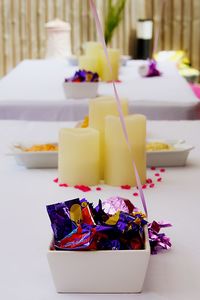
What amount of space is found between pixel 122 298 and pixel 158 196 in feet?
1.84

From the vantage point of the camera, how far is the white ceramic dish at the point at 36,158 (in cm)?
183

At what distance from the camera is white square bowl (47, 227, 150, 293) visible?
1057 millimetres

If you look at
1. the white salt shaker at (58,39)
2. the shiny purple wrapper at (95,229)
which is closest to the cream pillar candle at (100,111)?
the shiny purple wrapper at (95,229)

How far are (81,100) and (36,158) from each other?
3.78 feet

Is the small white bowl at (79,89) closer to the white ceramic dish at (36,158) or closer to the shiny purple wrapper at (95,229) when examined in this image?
the white ceramic dish at (36,158)

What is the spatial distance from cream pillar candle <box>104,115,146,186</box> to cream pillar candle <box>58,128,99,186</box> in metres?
0.03

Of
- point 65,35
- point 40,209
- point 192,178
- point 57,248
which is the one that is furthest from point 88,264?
point 65,35

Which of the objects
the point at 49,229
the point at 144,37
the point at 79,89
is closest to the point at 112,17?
the point at 144,37

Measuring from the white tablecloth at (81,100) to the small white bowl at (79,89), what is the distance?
0.10 feet

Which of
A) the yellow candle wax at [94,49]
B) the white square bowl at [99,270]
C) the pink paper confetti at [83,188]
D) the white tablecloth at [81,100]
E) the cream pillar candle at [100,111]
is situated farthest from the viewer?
the yellow candle wax at [94,49]

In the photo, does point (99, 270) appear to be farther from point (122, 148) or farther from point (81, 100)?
point (81, 100)

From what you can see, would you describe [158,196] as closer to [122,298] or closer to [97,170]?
[97,170]

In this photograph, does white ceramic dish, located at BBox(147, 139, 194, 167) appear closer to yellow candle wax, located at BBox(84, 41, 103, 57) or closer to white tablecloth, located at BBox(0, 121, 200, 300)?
white tablecloth, located at BBox(0, 121, 200, 300)

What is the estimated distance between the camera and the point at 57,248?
1.08 m
